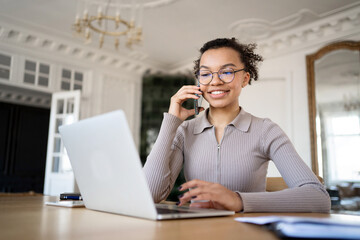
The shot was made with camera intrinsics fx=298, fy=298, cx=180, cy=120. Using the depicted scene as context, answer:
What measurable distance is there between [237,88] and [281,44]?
138 inches

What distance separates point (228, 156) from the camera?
4.02 ft

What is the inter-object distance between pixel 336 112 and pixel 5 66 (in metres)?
4.45

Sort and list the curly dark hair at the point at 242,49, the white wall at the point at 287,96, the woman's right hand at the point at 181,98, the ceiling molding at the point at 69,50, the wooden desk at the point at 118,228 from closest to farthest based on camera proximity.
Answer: the wooden desk at the point at 118,228, the woman's right hand at the point at 181,98, the curly dark hair at the point at 242,49, the white wall at the point at 287,96, the ceiling molding at the point at 69,50

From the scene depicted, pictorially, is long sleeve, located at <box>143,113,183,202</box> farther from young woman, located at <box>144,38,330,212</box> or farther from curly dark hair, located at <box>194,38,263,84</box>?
curly dark hair, located at <box>194,38,263,84</box>

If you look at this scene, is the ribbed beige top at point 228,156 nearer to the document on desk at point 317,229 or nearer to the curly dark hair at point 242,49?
the curly dark hair at point 242,49

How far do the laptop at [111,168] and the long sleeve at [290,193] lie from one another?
0.44 ft

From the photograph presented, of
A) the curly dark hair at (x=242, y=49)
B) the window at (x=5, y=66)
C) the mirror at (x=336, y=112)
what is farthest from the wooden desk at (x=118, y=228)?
the window at (x=5, y=66)

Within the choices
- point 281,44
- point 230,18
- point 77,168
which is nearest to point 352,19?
point 281,44

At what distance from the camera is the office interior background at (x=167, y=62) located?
12.0ft

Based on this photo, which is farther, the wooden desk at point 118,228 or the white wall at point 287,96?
the white wall at point 287,96

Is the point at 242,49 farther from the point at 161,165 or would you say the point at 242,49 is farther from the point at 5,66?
the point at 5,66

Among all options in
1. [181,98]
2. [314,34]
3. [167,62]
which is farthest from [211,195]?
[167,62]

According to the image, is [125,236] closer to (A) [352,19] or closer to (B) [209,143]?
(B) [209,143]

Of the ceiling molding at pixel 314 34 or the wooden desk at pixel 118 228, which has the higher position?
the ceiling molding at pixel 314 34
